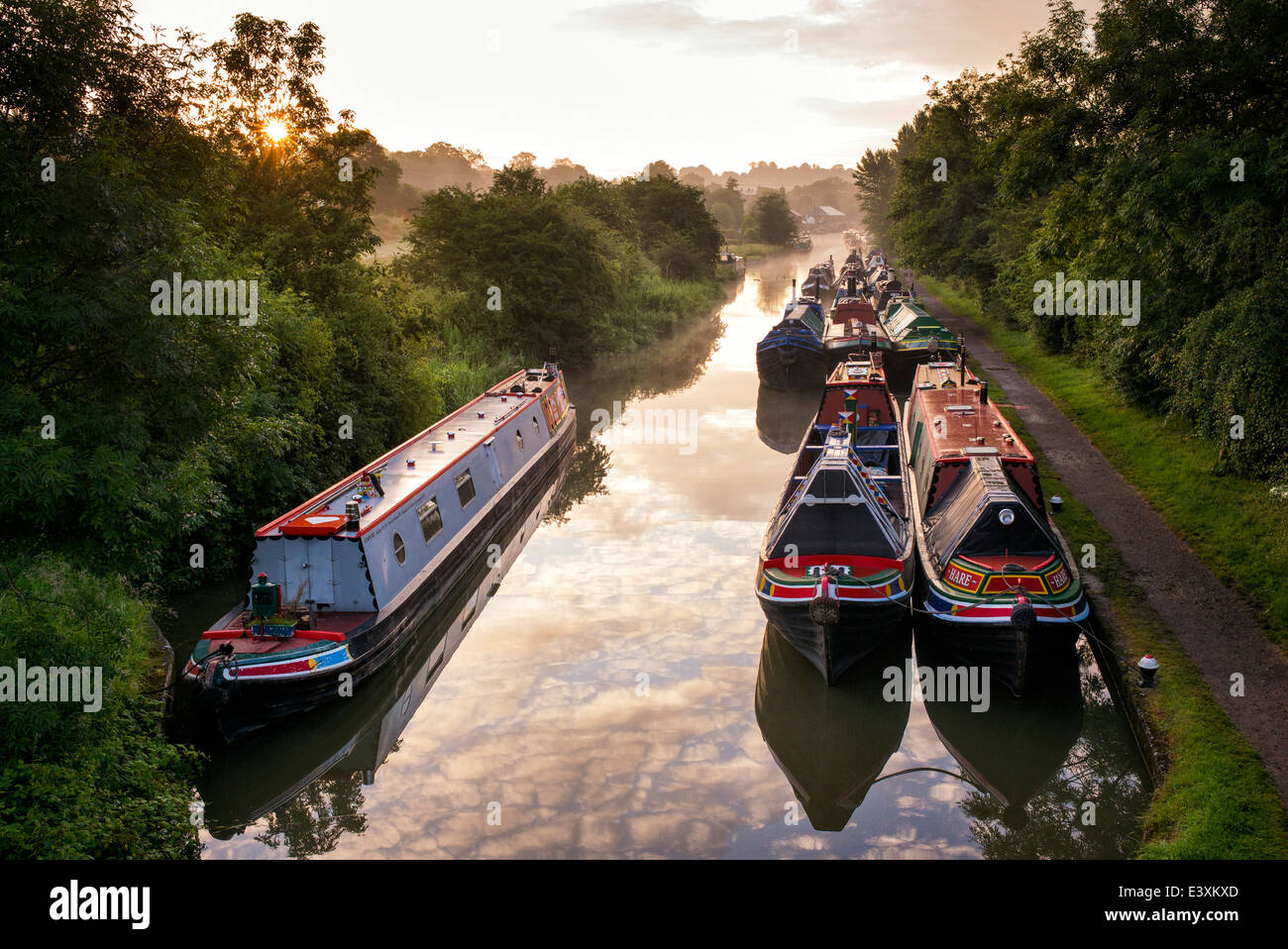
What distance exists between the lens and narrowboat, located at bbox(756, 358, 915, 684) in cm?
1228

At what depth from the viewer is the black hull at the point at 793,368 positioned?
3369cm

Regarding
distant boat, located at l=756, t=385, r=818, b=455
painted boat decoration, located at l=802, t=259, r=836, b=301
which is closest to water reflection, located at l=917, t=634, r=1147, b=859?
distant boat, located at l=756, t=385, r=818, b=455

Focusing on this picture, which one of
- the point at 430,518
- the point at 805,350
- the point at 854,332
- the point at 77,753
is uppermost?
the point at 854,332

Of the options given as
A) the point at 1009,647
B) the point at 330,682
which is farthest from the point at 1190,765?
the point at 330,682

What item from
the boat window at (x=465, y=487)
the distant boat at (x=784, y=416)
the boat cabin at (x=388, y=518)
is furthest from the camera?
the distant boat at (x=784, y=416)

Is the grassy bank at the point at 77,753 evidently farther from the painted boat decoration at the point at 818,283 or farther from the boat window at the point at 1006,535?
the painted boat decoration at the point at 818,283

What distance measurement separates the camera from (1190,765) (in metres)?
9.42

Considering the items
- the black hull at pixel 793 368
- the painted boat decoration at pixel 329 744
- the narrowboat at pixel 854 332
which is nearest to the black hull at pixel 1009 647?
the painted boat decoration at pixel 329 744

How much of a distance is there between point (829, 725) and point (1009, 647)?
251 cm

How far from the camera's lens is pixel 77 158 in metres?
8.76

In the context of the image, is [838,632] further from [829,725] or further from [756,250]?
[756,250]

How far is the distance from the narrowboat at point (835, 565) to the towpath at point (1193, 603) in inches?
136

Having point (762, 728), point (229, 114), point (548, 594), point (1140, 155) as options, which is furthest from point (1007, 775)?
point (229, 114)

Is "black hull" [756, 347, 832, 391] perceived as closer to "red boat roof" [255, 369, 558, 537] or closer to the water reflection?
"red boat roof" [255, 369, 558, 537]
